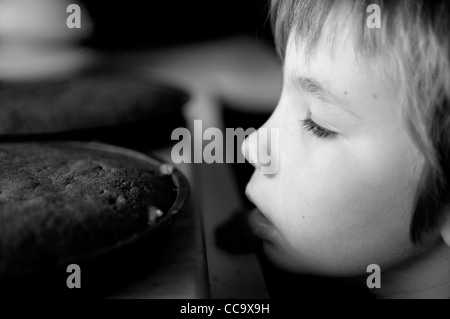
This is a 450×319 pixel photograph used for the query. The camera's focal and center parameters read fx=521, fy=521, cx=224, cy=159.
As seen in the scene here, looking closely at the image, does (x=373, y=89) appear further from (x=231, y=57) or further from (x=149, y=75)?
(x=231, y=57)

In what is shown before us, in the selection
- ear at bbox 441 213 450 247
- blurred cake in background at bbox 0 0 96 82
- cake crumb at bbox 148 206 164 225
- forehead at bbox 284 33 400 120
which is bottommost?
ear at bbox 441 213 450 247

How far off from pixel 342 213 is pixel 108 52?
1221mm

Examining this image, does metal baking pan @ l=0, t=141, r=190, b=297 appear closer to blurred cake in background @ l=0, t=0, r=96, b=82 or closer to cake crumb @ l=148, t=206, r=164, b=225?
cake crumb @ l=148, t=206, r=164, b=225

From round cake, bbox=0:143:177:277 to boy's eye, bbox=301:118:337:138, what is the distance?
161 mm

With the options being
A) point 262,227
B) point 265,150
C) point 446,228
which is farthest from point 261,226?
point 446,228

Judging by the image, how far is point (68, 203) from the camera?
461 mm

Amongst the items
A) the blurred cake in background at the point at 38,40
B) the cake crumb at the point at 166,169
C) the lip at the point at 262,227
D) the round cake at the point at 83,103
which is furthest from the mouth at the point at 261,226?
the blurred cake in background at the point at 38,40

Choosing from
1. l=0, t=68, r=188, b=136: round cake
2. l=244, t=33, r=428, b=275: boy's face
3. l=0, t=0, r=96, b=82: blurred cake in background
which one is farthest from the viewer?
l=0, t=0, r=96, b=82: blurred cake in background

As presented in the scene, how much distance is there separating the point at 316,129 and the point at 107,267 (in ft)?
0.87

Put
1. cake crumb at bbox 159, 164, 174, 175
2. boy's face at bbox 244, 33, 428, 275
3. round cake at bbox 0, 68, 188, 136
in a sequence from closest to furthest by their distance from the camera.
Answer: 1. boy's face at bbox 244, 33, 428, 275
2. cake crumb at bbox 159, 164, 174, 175
3. round cake at bbox 0, 68, 188, 136

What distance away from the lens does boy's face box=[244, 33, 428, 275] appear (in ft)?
1.65

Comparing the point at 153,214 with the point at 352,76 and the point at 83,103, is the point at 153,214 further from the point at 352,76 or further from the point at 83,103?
the point at 83,103

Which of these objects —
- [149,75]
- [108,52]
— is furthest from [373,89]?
[108,52]

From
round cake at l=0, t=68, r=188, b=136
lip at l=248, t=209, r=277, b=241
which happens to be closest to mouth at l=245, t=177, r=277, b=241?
lip at l=248, t=209, r=277, b=241
